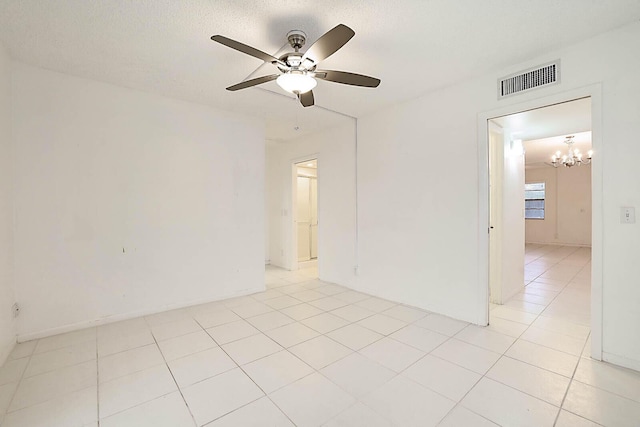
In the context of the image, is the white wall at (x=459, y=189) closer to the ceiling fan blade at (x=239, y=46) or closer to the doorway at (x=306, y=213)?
the ceiling fan blade at (x=239, y=46)

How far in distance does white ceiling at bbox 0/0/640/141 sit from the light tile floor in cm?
256

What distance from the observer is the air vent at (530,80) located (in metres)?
2.37

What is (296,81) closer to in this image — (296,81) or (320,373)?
(296,81)

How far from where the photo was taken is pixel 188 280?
349 centimetres

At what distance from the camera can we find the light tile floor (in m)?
1.63

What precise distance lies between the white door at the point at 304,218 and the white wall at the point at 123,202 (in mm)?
2167

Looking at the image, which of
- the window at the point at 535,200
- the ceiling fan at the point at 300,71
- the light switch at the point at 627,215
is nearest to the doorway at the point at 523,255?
the light switch at the point at 627,215

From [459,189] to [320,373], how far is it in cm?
230

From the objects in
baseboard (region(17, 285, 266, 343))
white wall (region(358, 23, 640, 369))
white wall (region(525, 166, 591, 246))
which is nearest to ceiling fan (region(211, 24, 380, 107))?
white wall (region(358, 23, 640, 369))

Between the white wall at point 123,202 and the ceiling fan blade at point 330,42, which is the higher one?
the ceiling fan blade at point 330,42

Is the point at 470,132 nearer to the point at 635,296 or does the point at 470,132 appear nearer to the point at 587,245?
the point at 635,296

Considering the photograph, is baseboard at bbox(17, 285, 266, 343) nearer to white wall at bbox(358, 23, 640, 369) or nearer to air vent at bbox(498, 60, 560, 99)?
white wall at bbox(358, 23, 640, 369)

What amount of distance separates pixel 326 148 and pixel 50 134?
3390mm

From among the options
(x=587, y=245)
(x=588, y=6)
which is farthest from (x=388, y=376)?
(x=587, y=245)
